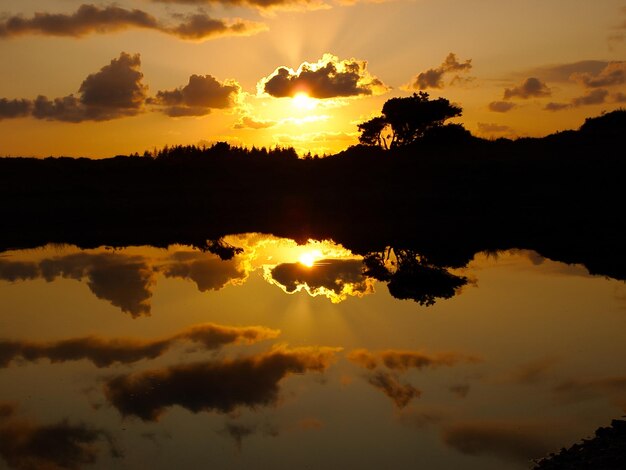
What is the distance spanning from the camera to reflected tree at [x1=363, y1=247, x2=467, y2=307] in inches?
691

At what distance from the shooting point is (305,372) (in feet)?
36.6

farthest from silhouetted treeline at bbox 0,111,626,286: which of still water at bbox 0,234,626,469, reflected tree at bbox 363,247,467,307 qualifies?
still water at bbox 0,234,626,469

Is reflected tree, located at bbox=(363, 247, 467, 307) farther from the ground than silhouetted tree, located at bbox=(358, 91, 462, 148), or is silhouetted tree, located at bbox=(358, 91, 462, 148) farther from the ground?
silhouetted tree, located at bbox=(358, 91, 462, 148)

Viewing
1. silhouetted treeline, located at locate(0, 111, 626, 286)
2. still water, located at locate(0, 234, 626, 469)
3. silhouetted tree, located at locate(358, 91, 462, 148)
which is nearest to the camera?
still water, located at locate(0, 234, 626, 469)

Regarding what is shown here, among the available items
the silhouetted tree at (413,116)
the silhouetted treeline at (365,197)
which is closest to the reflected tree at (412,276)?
the silhouetted treeline at (365,197)

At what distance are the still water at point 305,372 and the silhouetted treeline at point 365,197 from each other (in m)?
6.25

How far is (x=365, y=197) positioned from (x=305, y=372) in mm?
43166

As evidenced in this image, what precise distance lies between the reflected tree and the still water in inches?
18.1

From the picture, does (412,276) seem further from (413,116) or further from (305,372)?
(413,116)

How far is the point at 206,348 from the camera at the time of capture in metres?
12.8

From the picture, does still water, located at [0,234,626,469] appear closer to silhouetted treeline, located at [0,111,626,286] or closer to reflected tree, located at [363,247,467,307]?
reflected tree, located at [363,247,467,307]

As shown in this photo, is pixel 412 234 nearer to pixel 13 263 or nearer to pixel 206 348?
pixel 13 263

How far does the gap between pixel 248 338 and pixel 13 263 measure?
14.4 meters

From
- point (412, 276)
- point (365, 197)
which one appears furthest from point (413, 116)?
point (412, 276)
